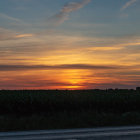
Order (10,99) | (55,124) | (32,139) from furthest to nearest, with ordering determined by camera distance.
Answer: (10,99) < (55,124) < (32,139)

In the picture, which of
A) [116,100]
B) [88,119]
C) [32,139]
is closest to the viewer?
[32,139]

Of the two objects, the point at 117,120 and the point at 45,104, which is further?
the point at 45,104

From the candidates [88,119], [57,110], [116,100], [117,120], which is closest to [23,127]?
[88,119]

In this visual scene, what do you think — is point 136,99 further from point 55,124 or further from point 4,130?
point 4,130

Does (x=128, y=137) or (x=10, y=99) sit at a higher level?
(x=10, y=99)

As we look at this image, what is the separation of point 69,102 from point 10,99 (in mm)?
5172

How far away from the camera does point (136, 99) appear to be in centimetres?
2716

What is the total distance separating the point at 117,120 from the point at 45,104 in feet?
26.9

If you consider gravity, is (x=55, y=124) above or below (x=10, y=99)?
below

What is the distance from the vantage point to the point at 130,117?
1883cm

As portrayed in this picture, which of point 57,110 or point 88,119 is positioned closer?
point 88,119

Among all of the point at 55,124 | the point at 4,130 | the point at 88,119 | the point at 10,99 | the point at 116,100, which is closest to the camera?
the point at 4,130

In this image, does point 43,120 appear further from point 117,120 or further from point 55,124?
point 117,120

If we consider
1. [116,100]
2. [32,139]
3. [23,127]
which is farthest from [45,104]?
[32,139]
